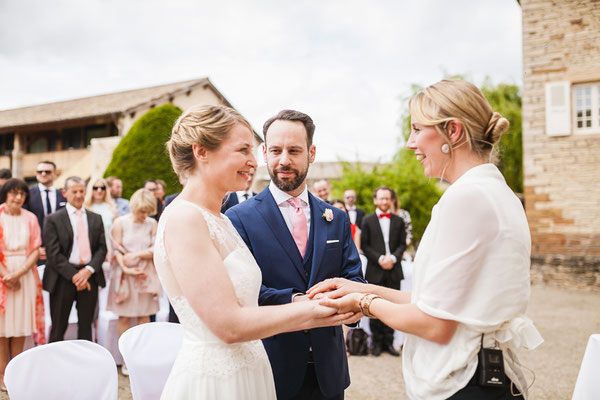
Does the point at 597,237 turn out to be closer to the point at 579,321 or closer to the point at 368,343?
the point at 579,321

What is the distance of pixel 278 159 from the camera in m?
2.40

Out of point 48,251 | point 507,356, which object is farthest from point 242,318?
point 48,251

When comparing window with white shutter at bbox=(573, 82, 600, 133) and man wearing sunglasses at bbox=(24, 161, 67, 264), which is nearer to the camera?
man wearing sunglasses at bbox=(24, 161, 67, 264)

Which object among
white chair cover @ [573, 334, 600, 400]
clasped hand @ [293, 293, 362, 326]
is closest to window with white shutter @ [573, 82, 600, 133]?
white chair cover @ [573, 334, 600, 400]

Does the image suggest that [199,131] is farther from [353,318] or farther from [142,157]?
[142,157]

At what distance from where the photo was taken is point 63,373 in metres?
2.53

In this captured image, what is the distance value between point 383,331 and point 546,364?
2149mm

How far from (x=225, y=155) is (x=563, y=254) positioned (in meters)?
13.5

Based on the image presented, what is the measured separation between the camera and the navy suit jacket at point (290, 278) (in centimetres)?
221

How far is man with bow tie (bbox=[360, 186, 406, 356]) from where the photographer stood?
21.3 feet

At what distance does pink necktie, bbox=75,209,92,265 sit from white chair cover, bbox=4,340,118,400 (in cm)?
309

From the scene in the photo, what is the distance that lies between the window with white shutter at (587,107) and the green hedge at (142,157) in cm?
1263

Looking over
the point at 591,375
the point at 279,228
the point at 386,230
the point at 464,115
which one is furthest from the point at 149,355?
the point at 386,230

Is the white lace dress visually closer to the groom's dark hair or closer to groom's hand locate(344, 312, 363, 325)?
groom's hand locate(344, 312, 363, 325)
